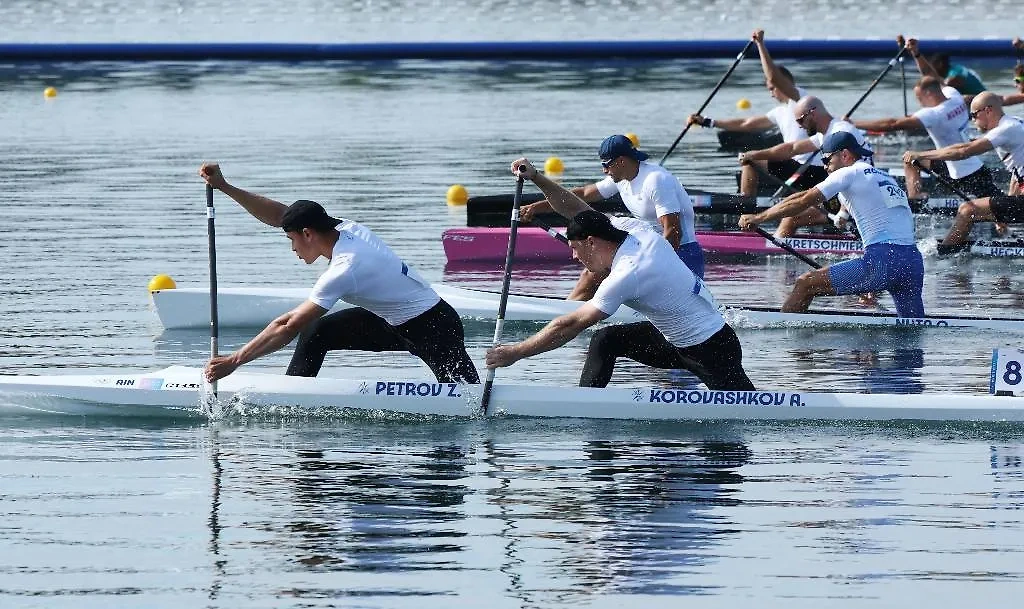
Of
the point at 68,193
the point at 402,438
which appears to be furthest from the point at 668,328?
the point at 68,193

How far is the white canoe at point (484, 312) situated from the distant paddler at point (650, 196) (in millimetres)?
831

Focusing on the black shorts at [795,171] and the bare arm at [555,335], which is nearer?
the bare arm at [555,335]

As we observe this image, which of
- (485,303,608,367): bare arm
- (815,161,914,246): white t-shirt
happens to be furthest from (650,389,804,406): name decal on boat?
(815,161,914,246): white t-shirt

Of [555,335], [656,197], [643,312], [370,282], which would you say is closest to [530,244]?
[656,197]

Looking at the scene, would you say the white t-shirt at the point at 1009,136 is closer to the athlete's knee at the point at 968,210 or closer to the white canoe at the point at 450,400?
the athlete's knee at the point at 968,210

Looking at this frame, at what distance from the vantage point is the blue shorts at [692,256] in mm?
13539

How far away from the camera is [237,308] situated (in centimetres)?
1442

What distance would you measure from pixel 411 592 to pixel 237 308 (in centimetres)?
702

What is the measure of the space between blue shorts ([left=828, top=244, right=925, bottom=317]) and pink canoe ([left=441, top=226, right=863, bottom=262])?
369cm

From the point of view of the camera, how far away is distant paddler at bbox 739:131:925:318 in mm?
13500

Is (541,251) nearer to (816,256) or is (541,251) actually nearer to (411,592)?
(816,256)

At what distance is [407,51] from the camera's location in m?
39.3

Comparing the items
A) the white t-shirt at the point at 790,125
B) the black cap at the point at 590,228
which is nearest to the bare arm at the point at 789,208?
the black cap at the point at 590,228

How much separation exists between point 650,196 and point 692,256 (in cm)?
64
